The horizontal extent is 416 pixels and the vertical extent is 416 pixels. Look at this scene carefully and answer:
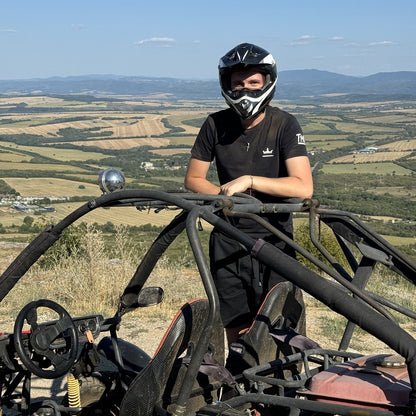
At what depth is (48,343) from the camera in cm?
367

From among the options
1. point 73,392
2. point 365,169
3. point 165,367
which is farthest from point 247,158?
point 365,169

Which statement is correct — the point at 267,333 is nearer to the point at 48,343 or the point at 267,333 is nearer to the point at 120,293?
the point at 48,343

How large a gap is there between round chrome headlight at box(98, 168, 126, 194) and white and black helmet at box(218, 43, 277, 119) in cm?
86

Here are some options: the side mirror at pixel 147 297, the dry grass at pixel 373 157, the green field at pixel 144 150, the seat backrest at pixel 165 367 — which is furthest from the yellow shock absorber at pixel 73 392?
the dry grass at pixel 373 157

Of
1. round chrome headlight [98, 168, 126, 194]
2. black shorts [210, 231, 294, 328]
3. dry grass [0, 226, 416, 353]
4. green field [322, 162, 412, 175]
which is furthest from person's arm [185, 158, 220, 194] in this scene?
green field [322, 162, 412, 175]

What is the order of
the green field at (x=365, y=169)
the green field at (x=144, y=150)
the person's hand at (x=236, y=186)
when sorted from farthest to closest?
1. the green field at (x=365, y=169)
2. the green field at (x=144, y=150)
3. the person's hand at (x=236, y=186)

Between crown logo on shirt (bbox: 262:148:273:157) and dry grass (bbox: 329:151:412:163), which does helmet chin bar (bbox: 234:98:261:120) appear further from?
dry grass (bbox: 329:151:412:163)

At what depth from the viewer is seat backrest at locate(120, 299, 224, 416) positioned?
9.91 ft

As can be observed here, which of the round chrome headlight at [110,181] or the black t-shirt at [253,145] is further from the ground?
the black t-shirt at [253,145]

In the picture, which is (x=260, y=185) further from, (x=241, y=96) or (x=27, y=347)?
(x=27, y=347)

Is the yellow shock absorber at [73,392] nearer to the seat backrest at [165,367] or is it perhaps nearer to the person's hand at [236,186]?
the seat backrest at [165,367]

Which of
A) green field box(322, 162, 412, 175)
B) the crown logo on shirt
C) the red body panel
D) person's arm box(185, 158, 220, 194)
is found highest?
the crown logo on shirt

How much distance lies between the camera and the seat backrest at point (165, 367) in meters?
3.02

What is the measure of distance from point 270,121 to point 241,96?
28cm
